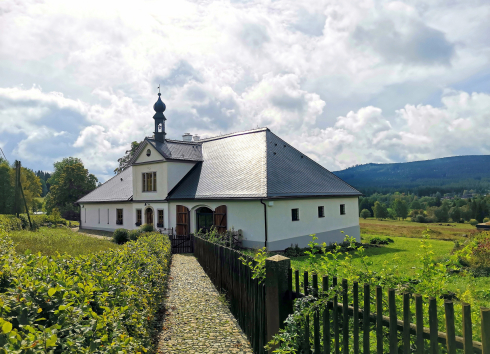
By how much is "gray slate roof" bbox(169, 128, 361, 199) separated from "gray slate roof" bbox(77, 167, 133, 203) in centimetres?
806

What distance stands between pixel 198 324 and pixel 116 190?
92.2 ft

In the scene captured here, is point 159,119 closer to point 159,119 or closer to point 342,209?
point 159,119

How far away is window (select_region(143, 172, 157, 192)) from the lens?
25484 millimetres

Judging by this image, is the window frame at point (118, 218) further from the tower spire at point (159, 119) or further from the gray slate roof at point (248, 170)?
the tower spire at point (159, 119)

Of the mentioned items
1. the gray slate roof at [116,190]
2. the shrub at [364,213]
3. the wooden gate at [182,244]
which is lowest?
the shrub at [364,213]

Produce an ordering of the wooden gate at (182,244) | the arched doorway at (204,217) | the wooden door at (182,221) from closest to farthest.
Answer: the wooden gate at (182,244), the arched doorway at (204,217), the wooden door at (182,221)

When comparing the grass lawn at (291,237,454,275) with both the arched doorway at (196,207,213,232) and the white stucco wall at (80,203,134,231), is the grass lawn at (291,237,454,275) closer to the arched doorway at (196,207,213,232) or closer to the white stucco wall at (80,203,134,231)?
the arched doorway at (196,207,213,232)

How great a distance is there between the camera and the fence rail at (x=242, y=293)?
491 cm

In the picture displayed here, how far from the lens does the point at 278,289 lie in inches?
166

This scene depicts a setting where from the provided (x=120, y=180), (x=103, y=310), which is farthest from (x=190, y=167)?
(x=103, y=310)

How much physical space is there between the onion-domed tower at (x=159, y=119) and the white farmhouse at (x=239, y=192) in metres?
0.09

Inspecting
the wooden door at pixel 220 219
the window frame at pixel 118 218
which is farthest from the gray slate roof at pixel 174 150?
the wooden door at pixel 220 219

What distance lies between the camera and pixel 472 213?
77.8m

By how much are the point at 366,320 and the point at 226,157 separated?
73.9ft
